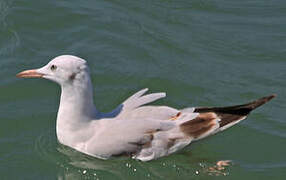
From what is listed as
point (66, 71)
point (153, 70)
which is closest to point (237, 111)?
point (66, 71)

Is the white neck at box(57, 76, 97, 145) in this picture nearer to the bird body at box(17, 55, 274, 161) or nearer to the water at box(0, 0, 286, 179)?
the bird body at box(17, 55, 274, 161)

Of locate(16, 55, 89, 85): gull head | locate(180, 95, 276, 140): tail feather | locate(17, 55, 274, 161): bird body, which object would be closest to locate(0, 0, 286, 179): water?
locate(17, 55, 274, 161): bird body

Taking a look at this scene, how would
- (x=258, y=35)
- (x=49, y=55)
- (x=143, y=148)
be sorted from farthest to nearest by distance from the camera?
(x=258, y=35), (x=49, y=55), (x=143, y=148)

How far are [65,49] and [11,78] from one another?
1.15 m

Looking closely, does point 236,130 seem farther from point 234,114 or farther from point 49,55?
point 49,55

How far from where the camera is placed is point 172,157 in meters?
8.00

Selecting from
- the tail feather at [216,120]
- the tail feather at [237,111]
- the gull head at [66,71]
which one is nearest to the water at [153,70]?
the tail feather at [216,120]

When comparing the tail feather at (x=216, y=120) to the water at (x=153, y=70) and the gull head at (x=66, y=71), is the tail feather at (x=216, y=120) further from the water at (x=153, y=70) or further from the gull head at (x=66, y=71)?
the gull head at (x=66, y=71)

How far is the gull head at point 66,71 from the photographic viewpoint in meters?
7.48

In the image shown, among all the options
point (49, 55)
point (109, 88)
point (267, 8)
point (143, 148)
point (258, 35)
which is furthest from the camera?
point (267, 8)

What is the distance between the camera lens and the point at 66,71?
7.51 metres

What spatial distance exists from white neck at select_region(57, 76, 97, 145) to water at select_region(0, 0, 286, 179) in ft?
0.85

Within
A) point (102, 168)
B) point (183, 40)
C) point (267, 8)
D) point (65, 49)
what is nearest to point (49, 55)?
point (65, 49)

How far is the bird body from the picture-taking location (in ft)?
24.8
